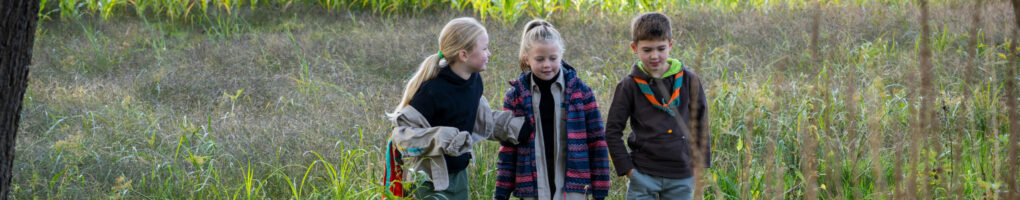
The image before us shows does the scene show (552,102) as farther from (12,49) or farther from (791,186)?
(12,49)

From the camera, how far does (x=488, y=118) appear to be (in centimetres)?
308

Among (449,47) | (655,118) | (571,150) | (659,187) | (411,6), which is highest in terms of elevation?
(449,47)

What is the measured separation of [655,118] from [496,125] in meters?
0.59

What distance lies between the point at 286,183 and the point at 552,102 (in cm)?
150

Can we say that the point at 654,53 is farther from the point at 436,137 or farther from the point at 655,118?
the point at 436,137

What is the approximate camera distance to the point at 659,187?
3.00 meters

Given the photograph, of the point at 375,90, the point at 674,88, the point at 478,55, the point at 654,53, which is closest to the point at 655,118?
the point at 674,88

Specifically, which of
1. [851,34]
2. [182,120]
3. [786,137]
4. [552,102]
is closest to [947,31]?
[851,34]

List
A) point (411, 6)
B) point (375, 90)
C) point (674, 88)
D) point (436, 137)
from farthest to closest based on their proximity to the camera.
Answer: point (411, 6), point (375, 90), point (674, 88), point (436, 137)

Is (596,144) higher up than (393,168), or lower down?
higher up

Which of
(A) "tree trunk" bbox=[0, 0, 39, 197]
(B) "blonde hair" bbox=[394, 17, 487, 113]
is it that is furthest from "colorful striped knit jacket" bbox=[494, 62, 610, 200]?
(A) "tree trunk" bbox=[0, 0, 39, 197]

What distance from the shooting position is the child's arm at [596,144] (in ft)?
10.1

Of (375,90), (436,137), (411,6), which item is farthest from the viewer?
(411,6)

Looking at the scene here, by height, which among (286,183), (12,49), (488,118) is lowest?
(286,183)
